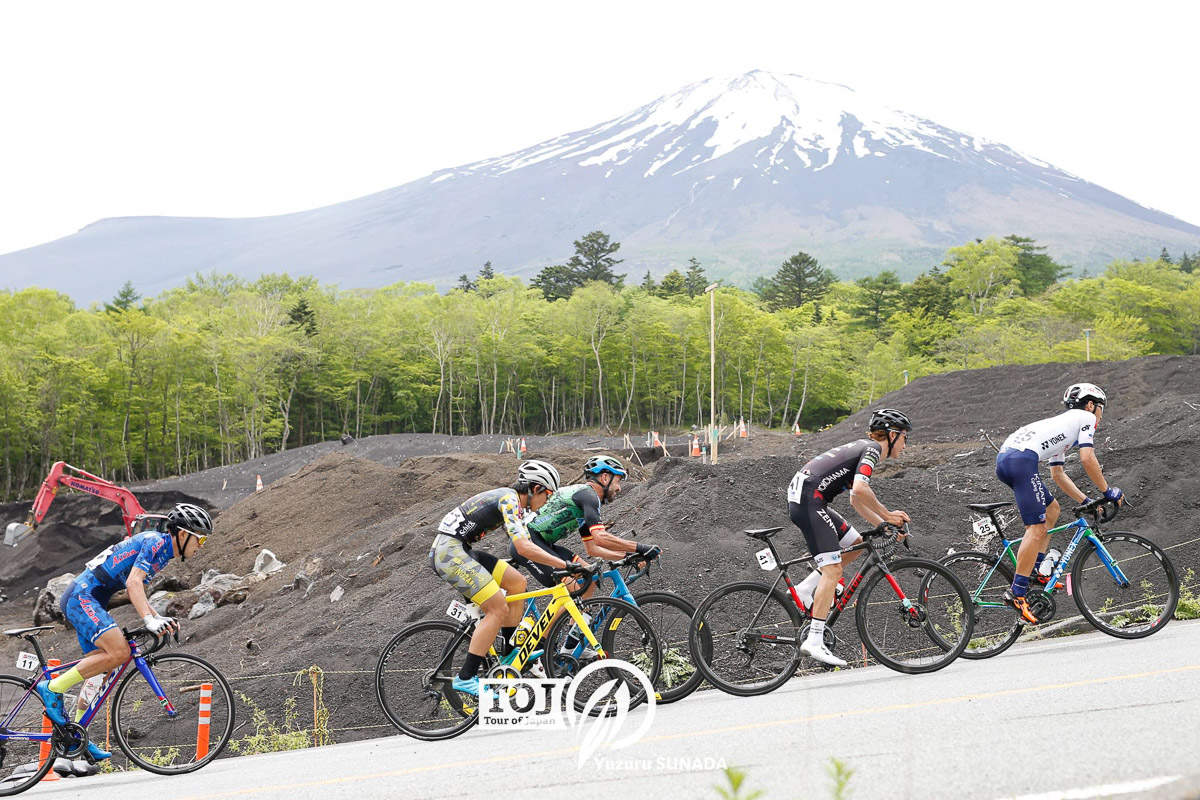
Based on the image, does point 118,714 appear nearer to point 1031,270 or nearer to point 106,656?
point 106,656

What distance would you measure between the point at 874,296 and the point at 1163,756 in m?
97.5

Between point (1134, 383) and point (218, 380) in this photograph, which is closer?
point (1134, 383)

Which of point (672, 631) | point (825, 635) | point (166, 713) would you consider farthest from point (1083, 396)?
point (166, 713)

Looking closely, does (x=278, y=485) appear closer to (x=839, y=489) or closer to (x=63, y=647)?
(x=63, y=647)

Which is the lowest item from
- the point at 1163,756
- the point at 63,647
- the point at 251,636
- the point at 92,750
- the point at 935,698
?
the point at 63,647

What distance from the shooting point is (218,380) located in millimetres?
65625

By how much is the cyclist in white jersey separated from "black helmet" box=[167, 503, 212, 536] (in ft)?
20.2

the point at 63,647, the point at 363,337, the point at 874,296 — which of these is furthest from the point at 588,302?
the point at 63,647

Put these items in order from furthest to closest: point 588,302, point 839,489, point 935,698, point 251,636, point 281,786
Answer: point 588,302
point 251,636
point 839,489
point 935,698
point 281,786

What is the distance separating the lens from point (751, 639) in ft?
22.4

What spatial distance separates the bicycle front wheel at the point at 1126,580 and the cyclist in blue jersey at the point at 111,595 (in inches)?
267

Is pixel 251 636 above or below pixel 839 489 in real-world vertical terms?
below

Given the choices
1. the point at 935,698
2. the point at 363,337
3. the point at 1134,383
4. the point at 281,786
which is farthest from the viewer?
the point at 363,337

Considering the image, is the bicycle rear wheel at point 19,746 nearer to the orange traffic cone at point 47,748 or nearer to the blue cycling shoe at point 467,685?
the orange traffic cone at point 47,748
